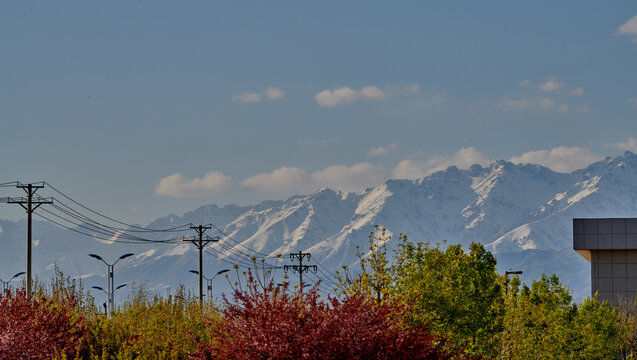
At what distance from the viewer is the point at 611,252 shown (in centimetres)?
7488

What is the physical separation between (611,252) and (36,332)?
54968 mm

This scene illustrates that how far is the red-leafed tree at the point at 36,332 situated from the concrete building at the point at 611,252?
168 ft

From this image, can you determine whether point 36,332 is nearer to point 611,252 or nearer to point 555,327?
point 555,327

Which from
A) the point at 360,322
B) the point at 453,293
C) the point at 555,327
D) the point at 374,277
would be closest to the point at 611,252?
the point at 555,327

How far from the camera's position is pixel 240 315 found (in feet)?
74.5

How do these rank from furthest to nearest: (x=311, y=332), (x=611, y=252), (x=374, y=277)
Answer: (x=611, y=252) < (x=374, y=277) < (x=311, y=332)

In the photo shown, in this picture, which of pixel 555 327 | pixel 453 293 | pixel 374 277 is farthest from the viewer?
pixel 555 327

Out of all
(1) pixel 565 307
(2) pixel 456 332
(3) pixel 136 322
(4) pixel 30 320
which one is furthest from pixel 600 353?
(4) pixel 30 320

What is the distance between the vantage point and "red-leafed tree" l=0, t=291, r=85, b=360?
2794cm

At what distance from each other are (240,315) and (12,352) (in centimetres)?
858

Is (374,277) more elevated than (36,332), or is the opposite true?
(374,277)

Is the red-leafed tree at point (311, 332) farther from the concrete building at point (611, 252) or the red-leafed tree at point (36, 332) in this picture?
the concrete building at point (611, 252)

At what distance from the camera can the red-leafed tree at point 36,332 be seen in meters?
27.9

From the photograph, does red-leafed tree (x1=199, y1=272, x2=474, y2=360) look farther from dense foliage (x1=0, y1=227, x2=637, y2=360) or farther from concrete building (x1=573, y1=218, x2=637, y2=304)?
concrete building (x1=573, y1=218, x2=637, y2=304)
